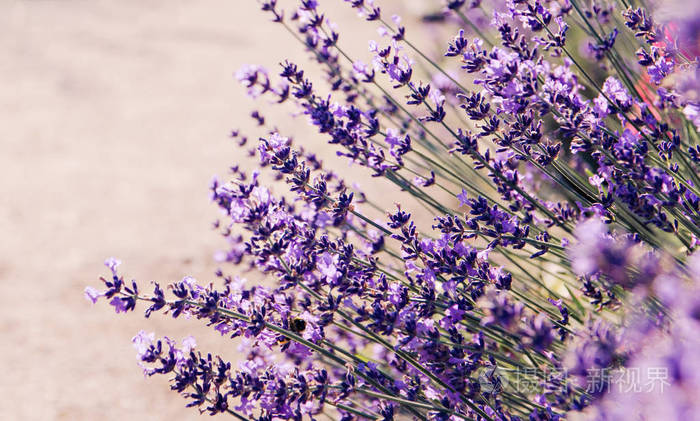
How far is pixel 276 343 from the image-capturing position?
1.80 meters

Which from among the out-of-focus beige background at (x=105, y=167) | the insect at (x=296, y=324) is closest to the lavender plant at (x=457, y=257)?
the insect at (x=296, y=324)

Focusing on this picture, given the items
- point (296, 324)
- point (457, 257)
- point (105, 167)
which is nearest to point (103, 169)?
point (105, 167)

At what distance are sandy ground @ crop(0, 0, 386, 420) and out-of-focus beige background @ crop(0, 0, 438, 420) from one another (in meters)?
0.01

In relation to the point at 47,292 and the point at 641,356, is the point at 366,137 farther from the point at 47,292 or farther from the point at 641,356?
the point at 47,292

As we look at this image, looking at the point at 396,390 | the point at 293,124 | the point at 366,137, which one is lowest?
the point at 396,390

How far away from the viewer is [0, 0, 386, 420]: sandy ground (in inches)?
125

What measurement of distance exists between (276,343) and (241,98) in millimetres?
4639

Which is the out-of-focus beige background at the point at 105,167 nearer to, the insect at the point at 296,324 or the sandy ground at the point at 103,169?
the sandy ground at the point at 103,169

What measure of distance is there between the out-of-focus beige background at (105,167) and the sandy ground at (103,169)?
0.04ft

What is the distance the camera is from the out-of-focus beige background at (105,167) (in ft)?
10.5

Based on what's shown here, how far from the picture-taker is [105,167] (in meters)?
5.14

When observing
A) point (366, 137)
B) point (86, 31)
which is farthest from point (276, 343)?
point (86, 31)

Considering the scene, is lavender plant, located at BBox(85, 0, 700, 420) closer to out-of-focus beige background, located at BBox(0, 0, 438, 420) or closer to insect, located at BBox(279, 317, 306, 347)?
insect, located at BBox(279, 317, 306, 347)

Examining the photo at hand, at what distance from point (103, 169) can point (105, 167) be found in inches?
1.3
